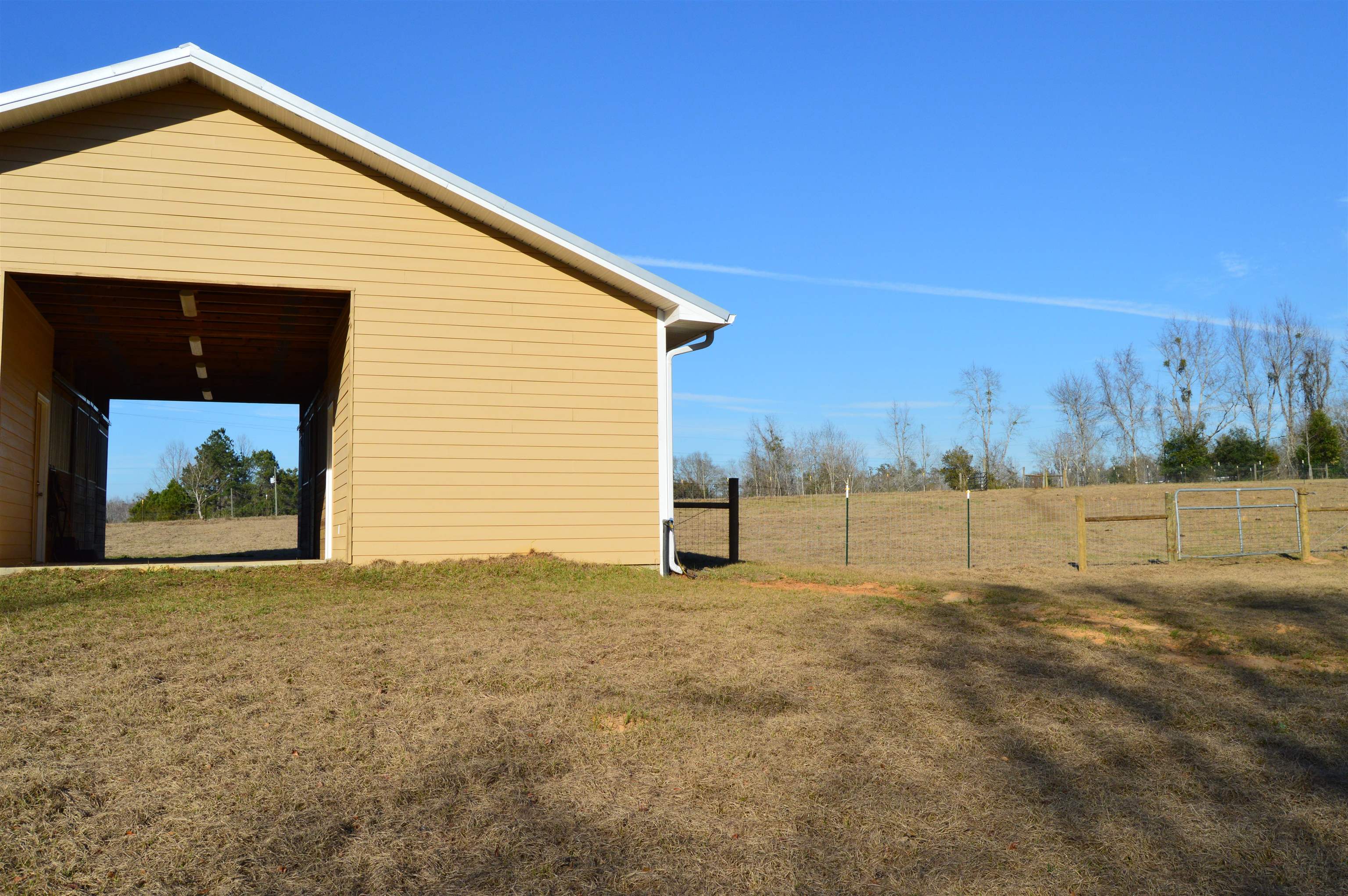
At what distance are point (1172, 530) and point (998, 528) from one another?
1219 cm

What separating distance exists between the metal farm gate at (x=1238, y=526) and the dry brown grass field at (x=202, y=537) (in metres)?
23.4

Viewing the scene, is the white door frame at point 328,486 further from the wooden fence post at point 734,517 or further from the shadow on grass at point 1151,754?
the shadow on grass at point 1151,754

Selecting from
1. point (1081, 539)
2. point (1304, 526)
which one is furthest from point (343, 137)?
point (1304, 526)

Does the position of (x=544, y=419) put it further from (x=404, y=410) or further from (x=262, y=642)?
(x=262, y=642)

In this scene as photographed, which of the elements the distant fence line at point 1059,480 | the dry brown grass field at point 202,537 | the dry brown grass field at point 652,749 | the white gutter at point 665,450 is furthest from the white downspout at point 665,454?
the distant fence line at point 1059,480

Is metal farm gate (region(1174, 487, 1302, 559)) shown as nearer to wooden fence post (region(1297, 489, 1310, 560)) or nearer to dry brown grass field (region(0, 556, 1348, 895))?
wooden fence post (region(1297, 489, 1310, 560))

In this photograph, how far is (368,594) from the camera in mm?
8547

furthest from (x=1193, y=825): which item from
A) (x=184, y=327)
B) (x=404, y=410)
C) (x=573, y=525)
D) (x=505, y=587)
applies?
(x=184, y=327)

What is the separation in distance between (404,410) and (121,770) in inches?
242

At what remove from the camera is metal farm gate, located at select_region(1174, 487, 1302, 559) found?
1592 cm

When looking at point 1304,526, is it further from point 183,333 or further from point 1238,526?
point 183,333

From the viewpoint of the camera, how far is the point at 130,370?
52.7 ft

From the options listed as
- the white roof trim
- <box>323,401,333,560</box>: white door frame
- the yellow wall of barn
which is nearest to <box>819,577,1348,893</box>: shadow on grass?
the white roof trim

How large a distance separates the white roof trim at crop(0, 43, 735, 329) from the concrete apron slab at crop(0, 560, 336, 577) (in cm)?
441
